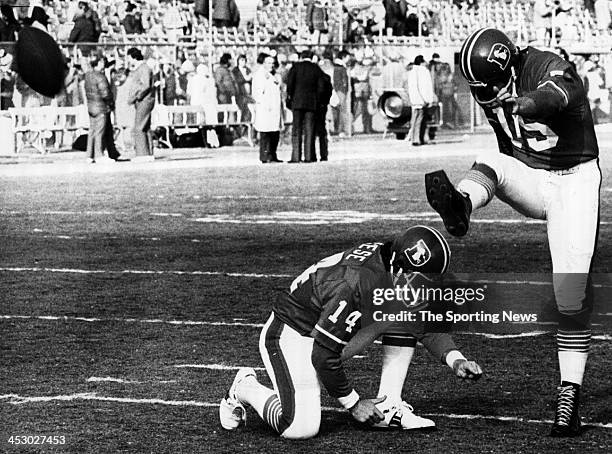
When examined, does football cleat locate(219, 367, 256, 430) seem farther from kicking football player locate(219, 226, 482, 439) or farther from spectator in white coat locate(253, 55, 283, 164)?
spectator in white coat locate(253, 55, 283, 164)

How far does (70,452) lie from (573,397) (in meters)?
2.21

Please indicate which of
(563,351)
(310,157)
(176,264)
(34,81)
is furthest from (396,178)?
(563,351)

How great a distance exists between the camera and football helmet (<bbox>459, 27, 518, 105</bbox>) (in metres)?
6.59

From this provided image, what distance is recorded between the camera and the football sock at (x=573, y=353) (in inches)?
265

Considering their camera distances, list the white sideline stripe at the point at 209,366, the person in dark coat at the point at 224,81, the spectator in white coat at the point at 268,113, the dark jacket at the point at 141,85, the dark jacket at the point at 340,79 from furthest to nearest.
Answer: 1. the dark jacket at the point at 340,79
2. the person in dark coat at the point at 224,81
3. the dark jacket at the point at 141,85
4. the spectator in white coat at the point at 268,113
5. the white sideline stripe at the point at 209,366

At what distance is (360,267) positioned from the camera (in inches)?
253

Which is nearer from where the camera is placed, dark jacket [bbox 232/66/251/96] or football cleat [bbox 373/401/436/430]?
football cleat [bbox 373/401/436/430]

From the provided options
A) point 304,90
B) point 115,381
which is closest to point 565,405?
point 115,381

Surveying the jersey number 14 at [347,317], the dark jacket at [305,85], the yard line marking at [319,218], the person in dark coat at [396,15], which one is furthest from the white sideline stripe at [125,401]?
the person in dark coat at [396,15]

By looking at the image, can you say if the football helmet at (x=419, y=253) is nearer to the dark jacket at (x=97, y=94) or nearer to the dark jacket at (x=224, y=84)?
the dark jacket at (x=97, y=94)

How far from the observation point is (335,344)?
20.6 feet

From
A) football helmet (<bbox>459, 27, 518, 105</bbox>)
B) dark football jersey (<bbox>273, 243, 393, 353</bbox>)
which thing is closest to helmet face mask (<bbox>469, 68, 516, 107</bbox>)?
football helmet (<bbox>459, 27, 518, 105</bbox>)

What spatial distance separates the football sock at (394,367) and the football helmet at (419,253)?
1.51 feet

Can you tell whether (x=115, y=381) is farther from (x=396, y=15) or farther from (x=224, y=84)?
(x=396, y=15)
